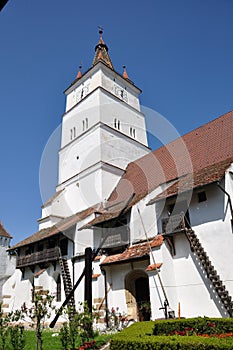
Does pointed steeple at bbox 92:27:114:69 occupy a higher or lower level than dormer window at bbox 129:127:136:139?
higher

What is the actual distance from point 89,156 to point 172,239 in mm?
14238

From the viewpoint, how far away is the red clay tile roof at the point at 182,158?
1714cm

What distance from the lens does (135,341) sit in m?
6.78

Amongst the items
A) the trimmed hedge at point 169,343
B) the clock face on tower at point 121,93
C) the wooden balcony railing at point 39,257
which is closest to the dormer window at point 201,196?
the trimmed hedge at point 169,343

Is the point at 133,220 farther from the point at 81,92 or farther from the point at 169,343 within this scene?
the point at 81,92

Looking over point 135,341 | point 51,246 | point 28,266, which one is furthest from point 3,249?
point 135,341

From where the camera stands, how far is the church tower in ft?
84.9

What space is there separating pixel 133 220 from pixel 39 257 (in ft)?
32.0

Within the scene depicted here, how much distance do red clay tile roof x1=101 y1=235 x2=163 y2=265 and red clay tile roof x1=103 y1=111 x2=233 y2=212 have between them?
2.96m

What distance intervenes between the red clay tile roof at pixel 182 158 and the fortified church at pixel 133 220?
9cm

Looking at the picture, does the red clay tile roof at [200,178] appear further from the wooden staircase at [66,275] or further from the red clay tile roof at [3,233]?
the red clay tile roof at [3,233]

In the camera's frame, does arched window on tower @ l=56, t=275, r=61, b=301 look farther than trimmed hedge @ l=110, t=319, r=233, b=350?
Yes

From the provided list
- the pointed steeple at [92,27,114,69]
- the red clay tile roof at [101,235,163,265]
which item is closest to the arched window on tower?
the red clay tile roof at [101,235,163,265]

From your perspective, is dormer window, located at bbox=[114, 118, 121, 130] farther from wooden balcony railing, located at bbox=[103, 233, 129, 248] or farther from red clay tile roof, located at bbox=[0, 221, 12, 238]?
red clay tile roof, located at bbox=[0, 221, 12, 238]
